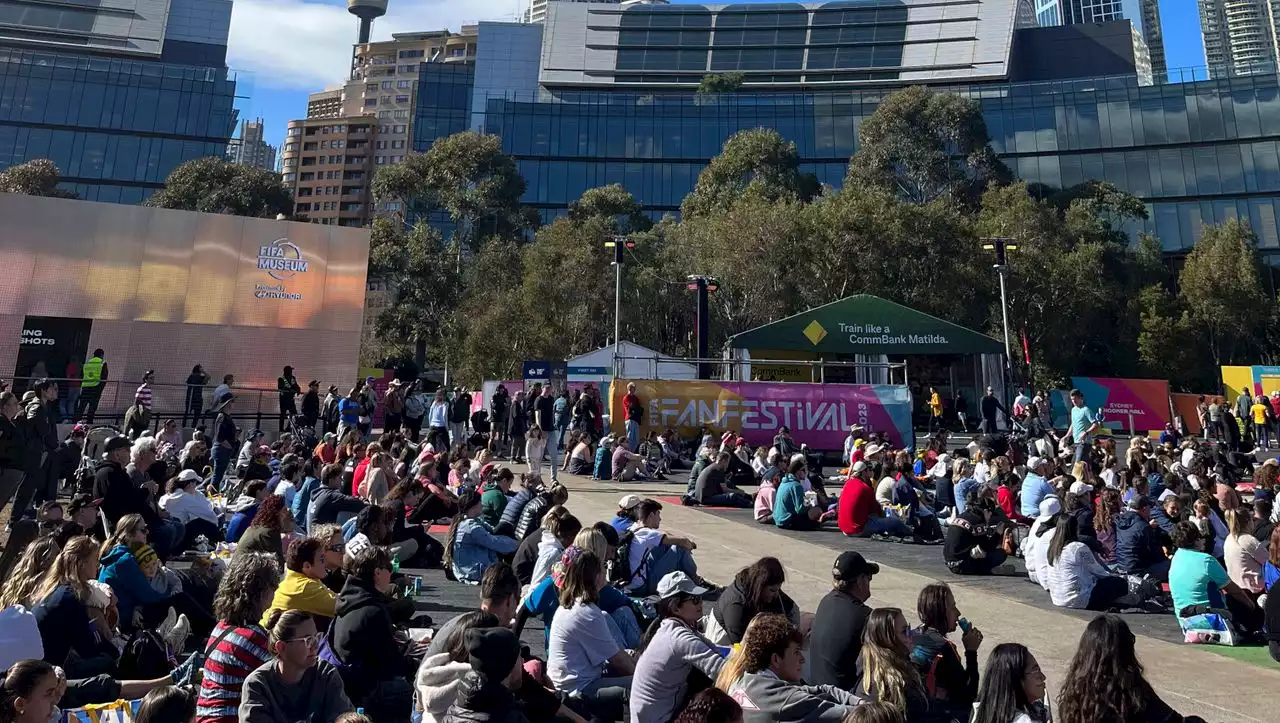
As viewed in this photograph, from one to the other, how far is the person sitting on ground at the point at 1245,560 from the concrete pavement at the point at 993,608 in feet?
2.48

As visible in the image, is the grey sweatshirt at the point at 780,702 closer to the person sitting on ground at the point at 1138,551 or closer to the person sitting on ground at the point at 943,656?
the person sitting on ground at the point at 943,656

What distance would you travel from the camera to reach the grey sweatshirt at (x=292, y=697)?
396cm

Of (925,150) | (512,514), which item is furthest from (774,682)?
(925,150)

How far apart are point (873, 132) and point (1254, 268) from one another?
75.5ft

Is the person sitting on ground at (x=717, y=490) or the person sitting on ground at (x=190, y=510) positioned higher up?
the person sitting on ground at (x=717, y=490)

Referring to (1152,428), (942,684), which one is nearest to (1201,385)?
(1152,428)

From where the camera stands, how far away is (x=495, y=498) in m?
10.5

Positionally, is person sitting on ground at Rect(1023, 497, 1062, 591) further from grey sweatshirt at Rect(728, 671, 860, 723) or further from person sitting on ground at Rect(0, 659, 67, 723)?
person sitting on ground at Rect(0, 659, 67, 723)

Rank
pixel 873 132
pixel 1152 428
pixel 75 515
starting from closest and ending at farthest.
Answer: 1. pixel 75 515
2. pixel 1152 428
3. pixel 873 132

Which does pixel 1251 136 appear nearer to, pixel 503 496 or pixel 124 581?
pixel 503 496

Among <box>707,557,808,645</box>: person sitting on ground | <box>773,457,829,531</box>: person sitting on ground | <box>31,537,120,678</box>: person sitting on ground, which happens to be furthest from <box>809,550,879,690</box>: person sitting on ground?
<box>773,457,829,531</box>: person sitting on ground

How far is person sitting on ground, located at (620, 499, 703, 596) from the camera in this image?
838cm

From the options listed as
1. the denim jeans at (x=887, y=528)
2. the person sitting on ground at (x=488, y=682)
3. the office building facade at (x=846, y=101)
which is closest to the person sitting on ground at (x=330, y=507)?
the person sitting on ground at (x=488, y=682)

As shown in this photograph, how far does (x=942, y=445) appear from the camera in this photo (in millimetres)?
17812
